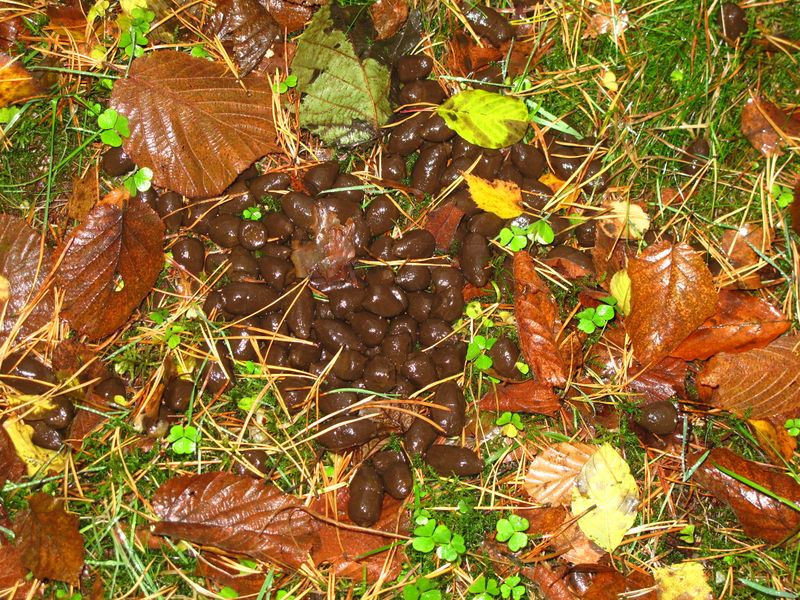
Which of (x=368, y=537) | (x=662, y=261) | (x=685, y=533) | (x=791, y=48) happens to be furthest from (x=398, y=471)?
(x=791, y=48)

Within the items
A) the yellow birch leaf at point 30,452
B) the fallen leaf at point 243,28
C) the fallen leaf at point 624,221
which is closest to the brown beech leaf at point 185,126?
the fallen leaf at point 243,28

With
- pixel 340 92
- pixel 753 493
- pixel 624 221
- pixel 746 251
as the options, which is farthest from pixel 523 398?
pixel 340 92

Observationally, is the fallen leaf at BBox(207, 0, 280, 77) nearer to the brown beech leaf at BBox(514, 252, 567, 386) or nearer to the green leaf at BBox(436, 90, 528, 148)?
the green leaf at BBox(436, 90, 528, 148)

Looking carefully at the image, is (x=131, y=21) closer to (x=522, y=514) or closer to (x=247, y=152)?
(x=247, y=152)

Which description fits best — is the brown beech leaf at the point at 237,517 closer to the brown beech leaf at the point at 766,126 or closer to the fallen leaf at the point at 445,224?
the fallen leaf at the point at 445,224

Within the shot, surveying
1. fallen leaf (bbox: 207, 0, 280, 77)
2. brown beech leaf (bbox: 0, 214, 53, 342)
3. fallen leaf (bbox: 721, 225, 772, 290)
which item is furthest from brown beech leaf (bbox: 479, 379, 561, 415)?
brown beech leaf (bbox: 0, 214, 53, 342)
